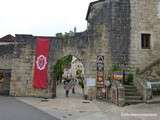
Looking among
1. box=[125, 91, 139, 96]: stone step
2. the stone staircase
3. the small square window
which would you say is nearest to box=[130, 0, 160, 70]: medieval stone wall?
the small square window

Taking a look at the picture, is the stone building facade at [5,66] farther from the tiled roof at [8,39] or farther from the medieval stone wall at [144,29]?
the tiled roof at [8,39]

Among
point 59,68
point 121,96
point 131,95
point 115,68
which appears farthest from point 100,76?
point 59,68

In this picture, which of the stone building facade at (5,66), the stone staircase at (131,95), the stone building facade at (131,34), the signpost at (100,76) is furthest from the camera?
the stone building facade at (5,66)

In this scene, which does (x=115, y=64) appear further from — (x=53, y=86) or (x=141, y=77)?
(x=53, y=86)

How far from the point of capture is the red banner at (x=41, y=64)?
56.1ft

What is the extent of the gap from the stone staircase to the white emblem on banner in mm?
5704

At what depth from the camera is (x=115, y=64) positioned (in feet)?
54.2

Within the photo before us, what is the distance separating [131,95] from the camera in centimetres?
1395

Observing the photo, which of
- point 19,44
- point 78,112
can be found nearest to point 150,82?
point 78,112

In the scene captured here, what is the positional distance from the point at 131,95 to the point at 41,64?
21.4ft

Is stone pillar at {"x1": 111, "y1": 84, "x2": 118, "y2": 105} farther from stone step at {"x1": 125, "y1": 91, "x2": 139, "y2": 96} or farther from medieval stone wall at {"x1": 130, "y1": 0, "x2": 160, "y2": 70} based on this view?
medieval stone wall at {"x1": 130, "y1": 0, "x2": 160, "y2": 70}

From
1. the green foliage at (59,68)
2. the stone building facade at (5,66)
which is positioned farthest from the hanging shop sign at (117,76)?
the stone building facade at (5,66)

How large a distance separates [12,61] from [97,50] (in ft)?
19.8

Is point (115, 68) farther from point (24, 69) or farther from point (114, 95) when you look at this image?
point (24, 69)
